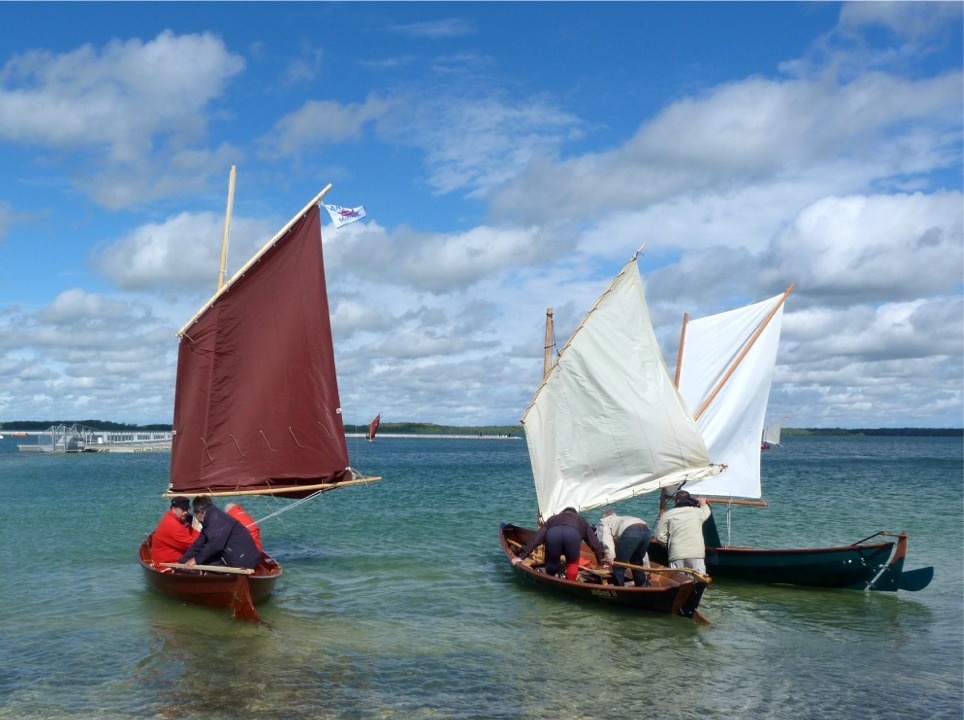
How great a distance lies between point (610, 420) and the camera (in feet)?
70.5

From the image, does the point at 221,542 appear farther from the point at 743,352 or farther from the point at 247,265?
the point at 743,352

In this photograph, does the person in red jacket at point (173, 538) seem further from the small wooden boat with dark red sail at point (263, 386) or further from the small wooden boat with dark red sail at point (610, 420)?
the small wooden boat with dark red sail at point (610, 420)

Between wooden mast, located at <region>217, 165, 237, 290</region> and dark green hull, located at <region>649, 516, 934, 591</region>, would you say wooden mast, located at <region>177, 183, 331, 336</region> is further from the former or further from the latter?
dark green hull, located at <region>649, 516, 934, 591</region>

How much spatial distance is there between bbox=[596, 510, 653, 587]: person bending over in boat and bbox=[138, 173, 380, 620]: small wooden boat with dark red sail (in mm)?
6496

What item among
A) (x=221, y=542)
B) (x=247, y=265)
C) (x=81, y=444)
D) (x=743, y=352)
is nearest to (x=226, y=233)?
(x=247, y=265)

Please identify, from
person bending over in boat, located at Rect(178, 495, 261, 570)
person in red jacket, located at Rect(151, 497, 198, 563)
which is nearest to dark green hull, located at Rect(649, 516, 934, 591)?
person bending over in boat, located at Rect(178, 495, 261, 570)

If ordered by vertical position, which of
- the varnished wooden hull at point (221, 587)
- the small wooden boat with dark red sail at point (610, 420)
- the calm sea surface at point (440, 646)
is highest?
the small wooden boat with dark red sail at point (610, 420)

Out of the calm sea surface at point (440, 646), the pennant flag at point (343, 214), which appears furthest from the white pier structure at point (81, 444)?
the pennant flag at point (343, 214)

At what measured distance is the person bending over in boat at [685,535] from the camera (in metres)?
18.1

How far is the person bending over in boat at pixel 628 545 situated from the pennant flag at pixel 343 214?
9444 mm

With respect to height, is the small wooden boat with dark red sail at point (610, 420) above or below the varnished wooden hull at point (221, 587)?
above

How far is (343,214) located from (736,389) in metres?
11.4

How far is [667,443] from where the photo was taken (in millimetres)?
20984

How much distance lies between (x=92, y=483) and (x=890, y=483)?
2229 inches
